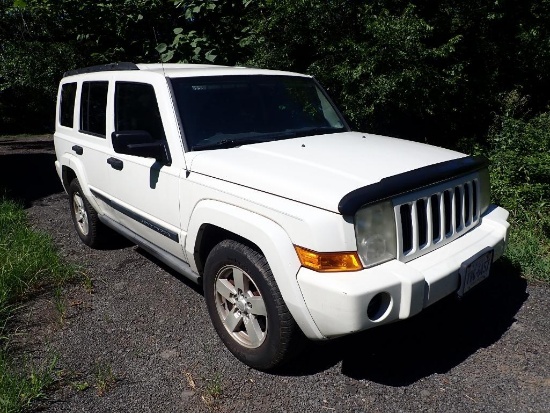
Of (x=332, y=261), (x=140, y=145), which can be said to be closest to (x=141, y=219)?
(x=140, y=145)

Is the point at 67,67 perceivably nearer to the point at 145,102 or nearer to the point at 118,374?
the point at 145,102

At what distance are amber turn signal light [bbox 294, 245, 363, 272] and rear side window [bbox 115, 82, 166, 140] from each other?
60.9 inches

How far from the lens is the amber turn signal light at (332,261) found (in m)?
2.29

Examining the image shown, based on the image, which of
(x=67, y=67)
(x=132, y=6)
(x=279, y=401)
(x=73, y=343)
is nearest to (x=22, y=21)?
(x=67, y=67)

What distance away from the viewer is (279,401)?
259 cm

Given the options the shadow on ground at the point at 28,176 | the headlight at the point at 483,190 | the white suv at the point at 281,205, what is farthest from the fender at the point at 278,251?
the shadow on ground at the point at 28,176

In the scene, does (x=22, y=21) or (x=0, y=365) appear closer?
(x=0, y=365)

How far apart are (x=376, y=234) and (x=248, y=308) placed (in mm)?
909

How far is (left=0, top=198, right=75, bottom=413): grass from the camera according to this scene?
102 inches

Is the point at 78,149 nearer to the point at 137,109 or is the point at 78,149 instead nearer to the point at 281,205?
the point at 137,109

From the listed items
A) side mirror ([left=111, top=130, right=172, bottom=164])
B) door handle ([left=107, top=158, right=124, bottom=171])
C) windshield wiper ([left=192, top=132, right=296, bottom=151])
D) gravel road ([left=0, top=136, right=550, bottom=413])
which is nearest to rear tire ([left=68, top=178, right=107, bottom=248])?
gravel road ([left=0, top=136, right=550, bottom=413])

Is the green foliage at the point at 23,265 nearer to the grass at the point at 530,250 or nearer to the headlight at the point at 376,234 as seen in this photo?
the headlight at the point at 376,234

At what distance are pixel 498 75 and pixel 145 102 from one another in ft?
19.9

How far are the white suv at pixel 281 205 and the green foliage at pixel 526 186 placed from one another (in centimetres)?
121
